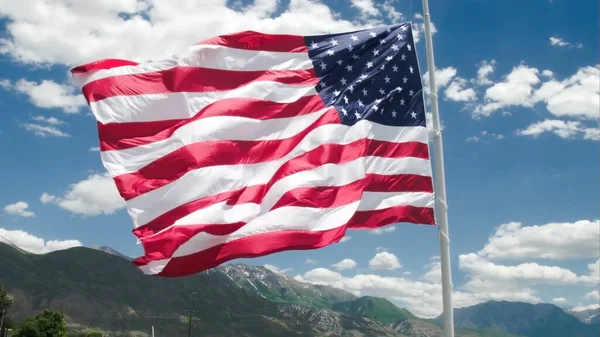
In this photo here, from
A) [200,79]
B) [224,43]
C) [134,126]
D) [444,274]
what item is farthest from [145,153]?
[444,274]

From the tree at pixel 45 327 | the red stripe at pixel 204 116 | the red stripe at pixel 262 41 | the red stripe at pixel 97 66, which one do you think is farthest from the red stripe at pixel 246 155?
the tree at pixel 45 327

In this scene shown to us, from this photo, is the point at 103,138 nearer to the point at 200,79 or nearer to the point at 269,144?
the point at 200,79

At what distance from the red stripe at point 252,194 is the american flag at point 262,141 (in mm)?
22

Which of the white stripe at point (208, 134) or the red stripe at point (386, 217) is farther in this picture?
the red stripe at point (386, 217)

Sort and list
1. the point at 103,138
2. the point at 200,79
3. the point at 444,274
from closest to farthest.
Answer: the point at 444,274, the point at 103,138, the point at 200,79

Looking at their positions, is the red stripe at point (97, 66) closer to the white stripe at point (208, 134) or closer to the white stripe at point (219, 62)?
the white stripe at point (219, 62)

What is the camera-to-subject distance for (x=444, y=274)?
12.0m

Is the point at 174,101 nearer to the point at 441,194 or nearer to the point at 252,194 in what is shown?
the point at 252,194

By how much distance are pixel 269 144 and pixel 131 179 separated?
2.97 metres

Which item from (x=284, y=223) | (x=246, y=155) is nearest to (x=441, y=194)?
(x=284, y=223)

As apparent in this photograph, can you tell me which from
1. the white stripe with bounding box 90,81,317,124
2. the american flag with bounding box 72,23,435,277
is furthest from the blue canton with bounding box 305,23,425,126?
the white stripe with bounding box 90,81,317,124

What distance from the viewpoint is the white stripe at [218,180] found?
12.6m

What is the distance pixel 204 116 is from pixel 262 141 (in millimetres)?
1323

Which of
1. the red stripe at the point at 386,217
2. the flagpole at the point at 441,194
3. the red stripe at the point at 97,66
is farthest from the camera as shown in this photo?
the red stripe at the point at 386,217
